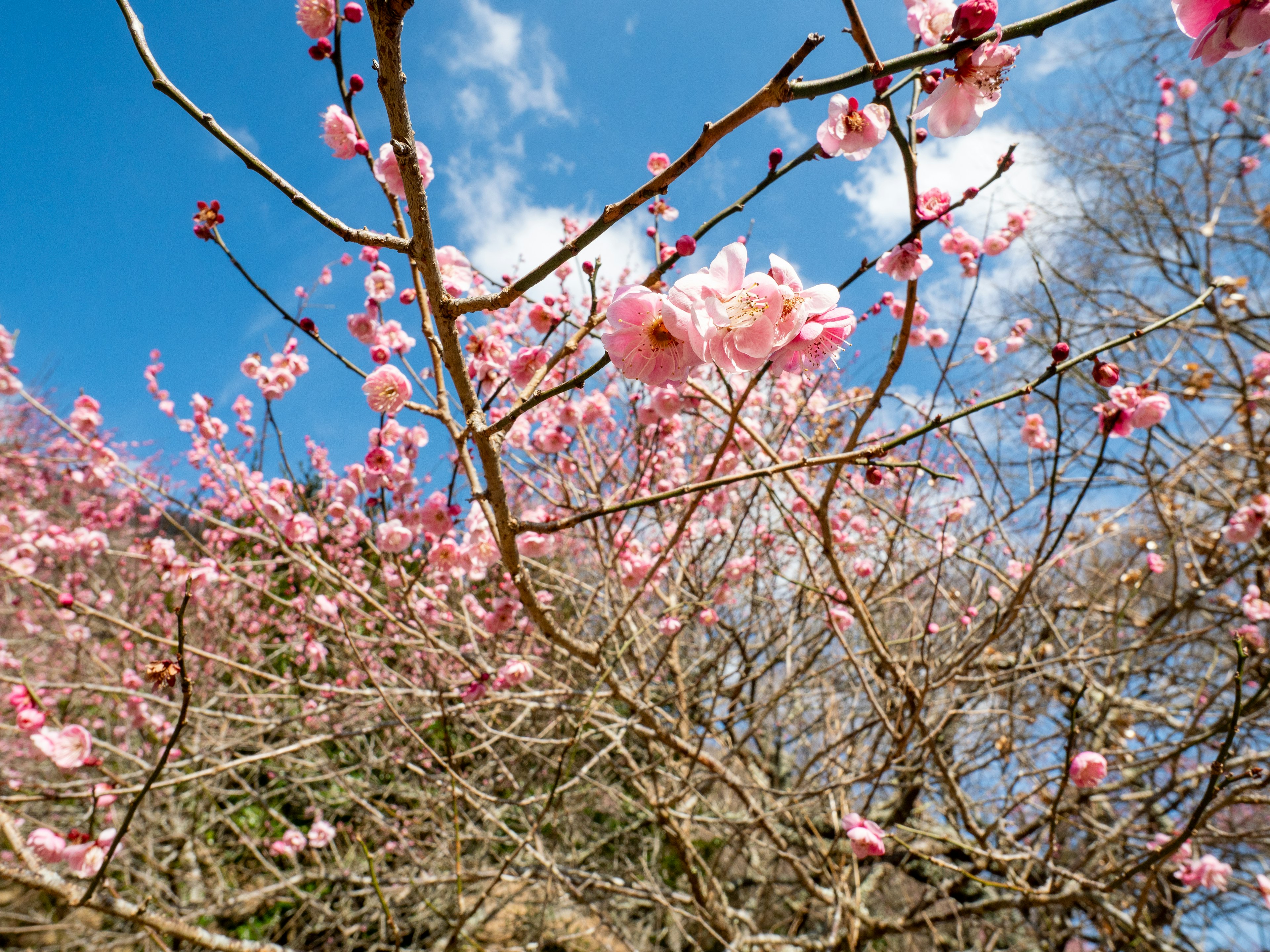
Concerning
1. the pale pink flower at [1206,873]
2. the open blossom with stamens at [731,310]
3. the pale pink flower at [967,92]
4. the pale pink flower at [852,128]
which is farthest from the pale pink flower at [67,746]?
the pale pink flower at [1206,873]

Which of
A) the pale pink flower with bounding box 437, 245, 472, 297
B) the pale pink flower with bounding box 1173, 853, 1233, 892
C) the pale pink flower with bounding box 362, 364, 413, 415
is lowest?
the pale pink flower with bounding box 1173, 853, 1233, 892

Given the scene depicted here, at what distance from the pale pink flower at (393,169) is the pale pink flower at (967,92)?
1.18 m

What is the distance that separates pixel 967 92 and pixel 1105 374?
808 millimetres

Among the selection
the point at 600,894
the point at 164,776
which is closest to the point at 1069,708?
the point at 600,894

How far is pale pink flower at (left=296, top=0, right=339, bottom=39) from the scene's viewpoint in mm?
1550

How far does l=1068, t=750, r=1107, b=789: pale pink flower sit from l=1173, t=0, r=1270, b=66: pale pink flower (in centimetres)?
229

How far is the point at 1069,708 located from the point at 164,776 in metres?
4.11

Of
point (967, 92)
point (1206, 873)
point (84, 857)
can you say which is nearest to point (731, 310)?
point (967, 92)

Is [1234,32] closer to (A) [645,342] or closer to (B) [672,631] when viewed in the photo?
(A) [645,342]

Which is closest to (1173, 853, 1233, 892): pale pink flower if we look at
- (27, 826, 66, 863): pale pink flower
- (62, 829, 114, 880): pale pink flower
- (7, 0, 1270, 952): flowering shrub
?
(7, 0, 1270, 952): flowering shrub

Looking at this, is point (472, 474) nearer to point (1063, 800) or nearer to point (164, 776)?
point (164, 776)

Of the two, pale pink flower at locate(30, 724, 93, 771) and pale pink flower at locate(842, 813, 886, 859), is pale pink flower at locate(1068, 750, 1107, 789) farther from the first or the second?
pale pink flower at locate(30, 724, 93, 771)

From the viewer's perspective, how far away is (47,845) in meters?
2.25

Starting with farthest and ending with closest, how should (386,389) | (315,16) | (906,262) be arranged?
(386,389) < (906,262) < (315,16)
